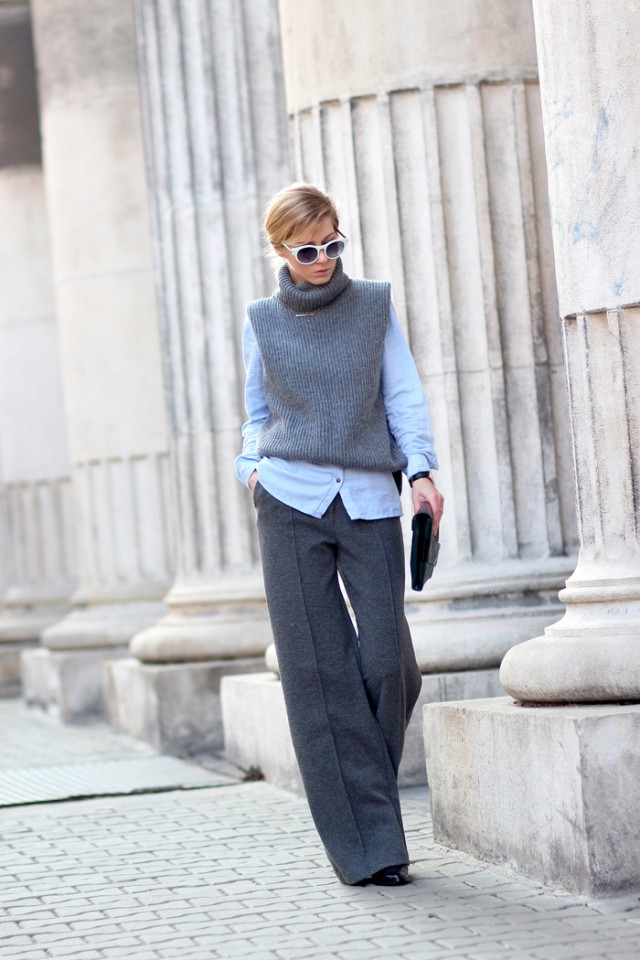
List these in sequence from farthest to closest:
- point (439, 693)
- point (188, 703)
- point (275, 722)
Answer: point (188, 703), point (275, 722), point (439, 693)

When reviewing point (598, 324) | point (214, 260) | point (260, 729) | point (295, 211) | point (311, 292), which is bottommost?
point (260, 729)

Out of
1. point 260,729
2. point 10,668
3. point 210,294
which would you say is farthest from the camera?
point 10,668

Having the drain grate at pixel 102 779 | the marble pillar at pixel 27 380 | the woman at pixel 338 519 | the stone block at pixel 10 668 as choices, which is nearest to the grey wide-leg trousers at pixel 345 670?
the woman at pixel 338 519

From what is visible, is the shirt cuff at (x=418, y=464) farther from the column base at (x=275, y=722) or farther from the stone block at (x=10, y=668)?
the stone block at (x=10, y=668)

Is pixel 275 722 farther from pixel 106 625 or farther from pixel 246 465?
pixel 106 625

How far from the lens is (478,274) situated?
21.5 ft

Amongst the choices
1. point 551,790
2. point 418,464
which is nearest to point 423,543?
point 418,464

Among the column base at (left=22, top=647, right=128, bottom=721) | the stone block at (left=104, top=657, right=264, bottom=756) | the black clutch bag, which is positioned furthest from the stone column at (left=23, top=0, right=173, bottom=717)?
the black clutch bag

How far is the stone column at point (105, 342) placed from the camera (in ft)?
37.0

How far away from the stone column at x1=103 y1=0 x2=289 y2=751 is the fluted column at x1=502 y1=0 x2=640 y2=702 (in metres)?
4.16

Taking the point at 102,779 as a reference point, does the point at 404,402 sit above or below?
above

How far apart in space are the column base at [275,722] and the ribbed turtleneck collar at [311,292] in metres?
2.03

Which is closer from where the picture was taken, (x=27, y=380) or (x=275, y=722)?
(x=275, y=722)

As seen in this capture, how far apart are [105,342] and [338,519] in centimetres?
670
